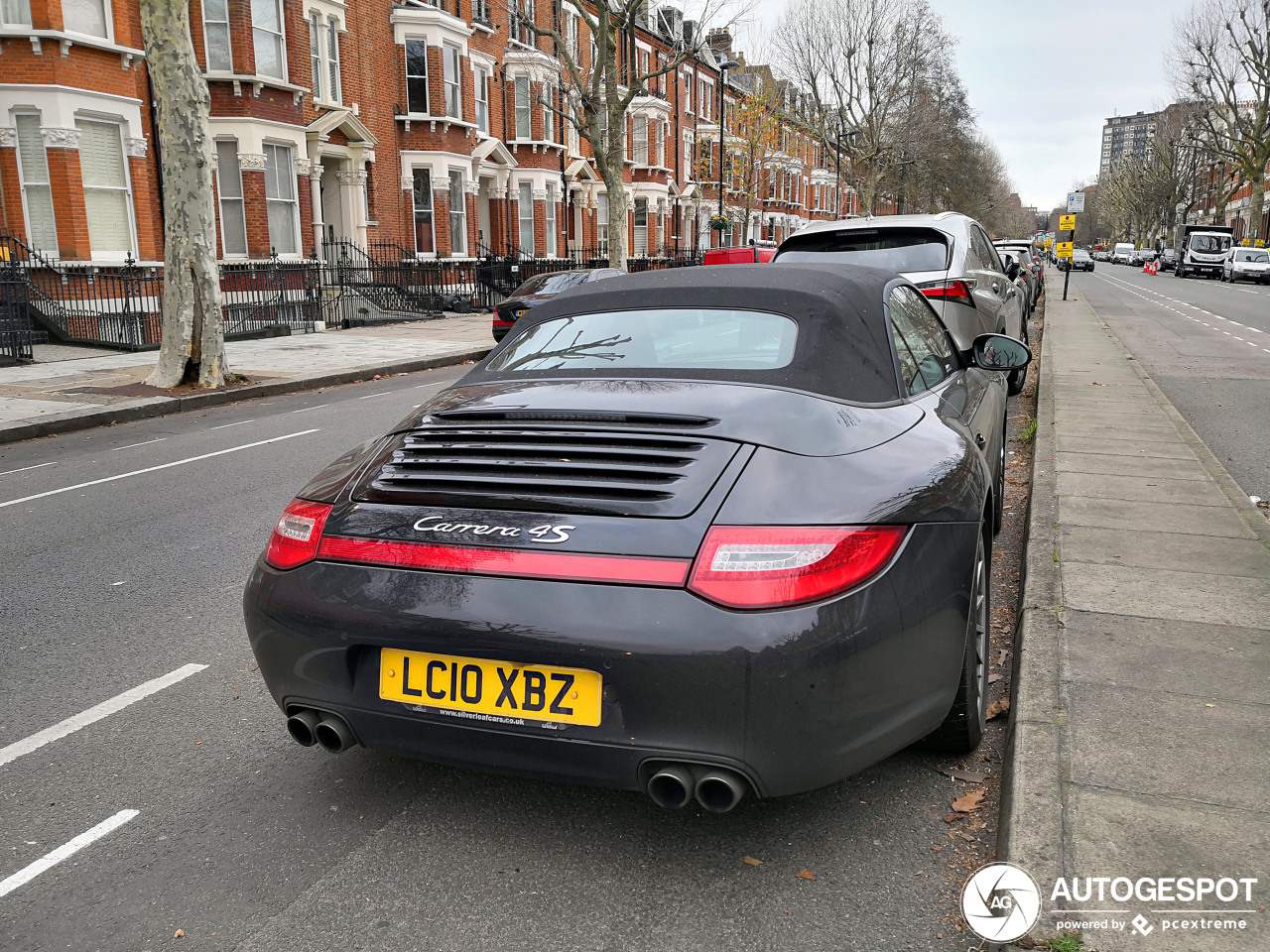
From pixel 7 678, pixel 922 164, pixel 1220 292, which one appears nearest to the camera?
pixel 7 678

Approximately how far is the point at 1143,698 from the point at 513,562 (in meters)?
2.20

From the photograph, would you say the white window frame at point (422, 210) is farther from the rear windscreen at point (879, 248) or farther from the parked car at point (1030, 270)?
the rear windscreen at point (879, 248)

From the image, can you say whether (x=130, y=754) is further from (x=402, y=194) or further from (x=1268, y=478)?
(x=402, y=194)

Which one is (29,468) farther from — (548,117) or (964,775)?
(548,117)

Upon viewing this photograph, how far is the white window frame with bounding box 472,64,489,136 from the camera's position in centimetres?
3325

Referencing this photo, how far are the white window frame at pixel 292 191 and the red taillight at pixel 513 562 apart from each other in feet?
77.4

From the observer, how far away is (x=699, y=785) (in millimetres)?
2369

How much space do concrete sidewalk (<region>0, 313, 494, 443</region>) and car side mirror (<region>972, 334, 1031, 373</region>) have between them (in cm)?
975

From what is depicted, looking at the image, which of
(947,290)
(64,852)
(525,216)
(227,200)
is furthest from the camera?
(525,216)

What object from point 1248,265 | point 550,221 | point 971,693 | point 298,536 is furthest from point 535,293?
point 1248,265

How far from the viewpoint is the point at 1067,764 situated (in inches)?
114

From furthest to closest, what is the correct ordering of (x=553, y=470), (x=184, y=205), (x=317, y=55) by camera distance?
1. (x=317, y=55)
2. (x=184, y=205)
3. (x=553, y=470)

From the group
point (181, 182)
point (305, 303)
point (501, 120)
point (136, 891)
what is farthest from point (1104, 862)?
point (501, 120)

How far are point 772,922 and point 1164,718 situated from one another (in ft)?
5.09
